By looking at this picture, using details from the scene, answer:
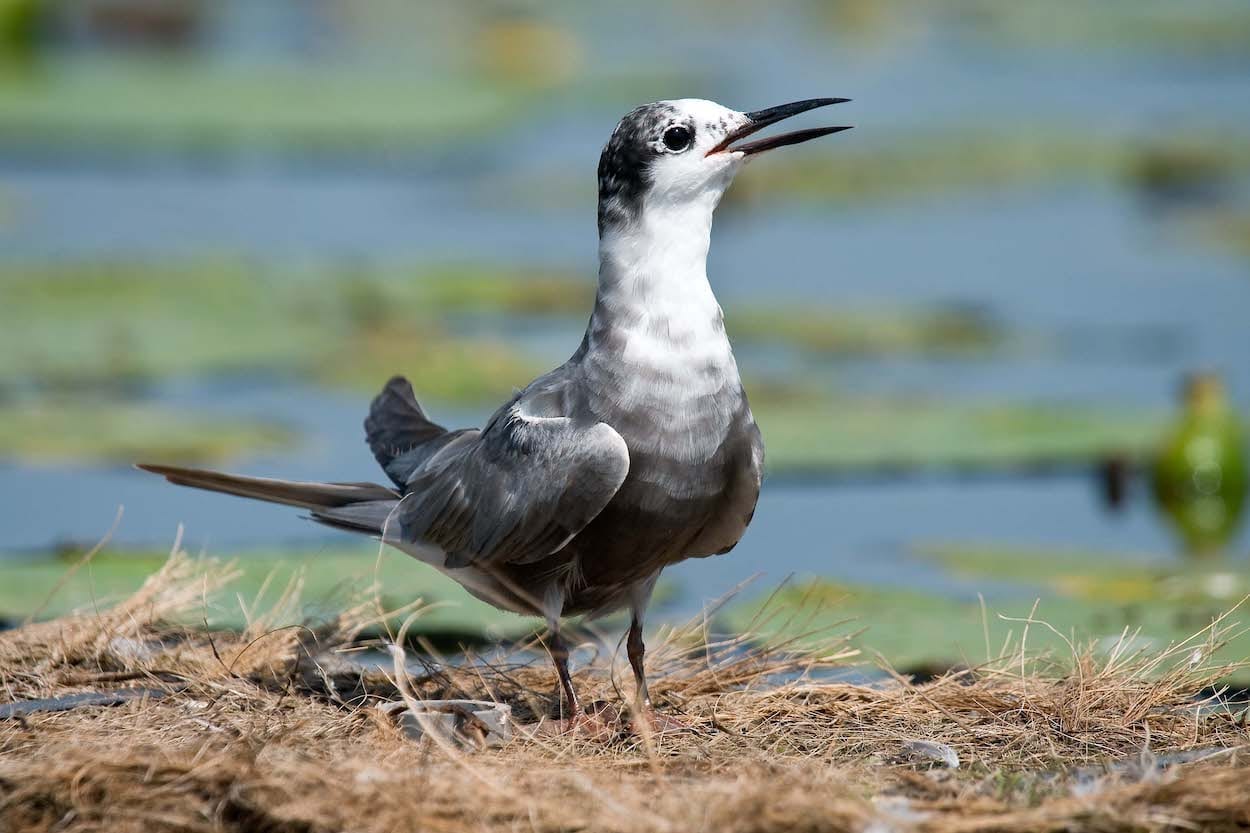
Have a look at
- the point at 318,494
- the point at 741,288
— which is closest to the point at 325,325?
the point at 741,288

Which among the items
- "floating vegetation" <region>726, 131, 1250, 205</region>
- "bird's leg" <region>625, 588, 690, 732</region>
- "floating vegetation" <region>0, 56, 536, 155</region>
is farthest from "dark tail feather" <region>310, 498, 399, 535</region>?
"floating vegetation" <region>0, 56, 536, 155</region>

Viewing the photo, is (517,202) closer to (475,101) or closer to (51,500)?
(475,101)

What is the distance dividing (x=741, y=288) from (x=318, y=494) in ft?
20.9

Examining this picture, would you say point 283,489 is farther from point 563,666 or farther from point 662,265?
point 662,265

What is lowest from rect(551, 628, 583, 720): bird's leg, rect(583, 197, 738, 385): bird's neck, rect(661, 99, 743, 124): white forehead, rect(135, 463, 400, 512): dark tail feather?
rect(551, 628, 583, 720): bird's leg

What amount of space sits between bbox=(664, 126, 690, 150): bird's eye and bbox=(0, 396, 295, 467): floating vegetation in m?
3.59

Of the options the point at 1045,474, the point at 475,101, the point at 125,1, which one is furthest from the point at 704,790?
the point at 125,1

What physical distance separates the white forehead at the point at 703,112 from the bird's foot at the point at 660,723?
1534 millimetres

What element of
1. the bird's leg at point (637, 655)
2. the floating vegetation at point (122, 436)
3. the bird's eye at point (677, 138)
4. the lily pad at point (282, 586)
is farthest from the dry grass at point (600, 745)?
the floating vegetation at point (122, 436)

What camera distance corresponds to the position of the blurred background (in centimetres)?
719

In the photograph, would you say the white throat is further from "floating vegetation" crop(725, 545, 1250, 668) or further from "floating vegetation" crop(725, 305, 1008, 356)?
"floating vegetation" crop(725, 305, 1008, 356)

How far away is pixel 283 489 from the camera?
17.0ft

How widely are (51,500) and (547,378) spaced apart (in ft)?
12.6

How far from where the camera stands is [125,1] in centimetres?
2169
